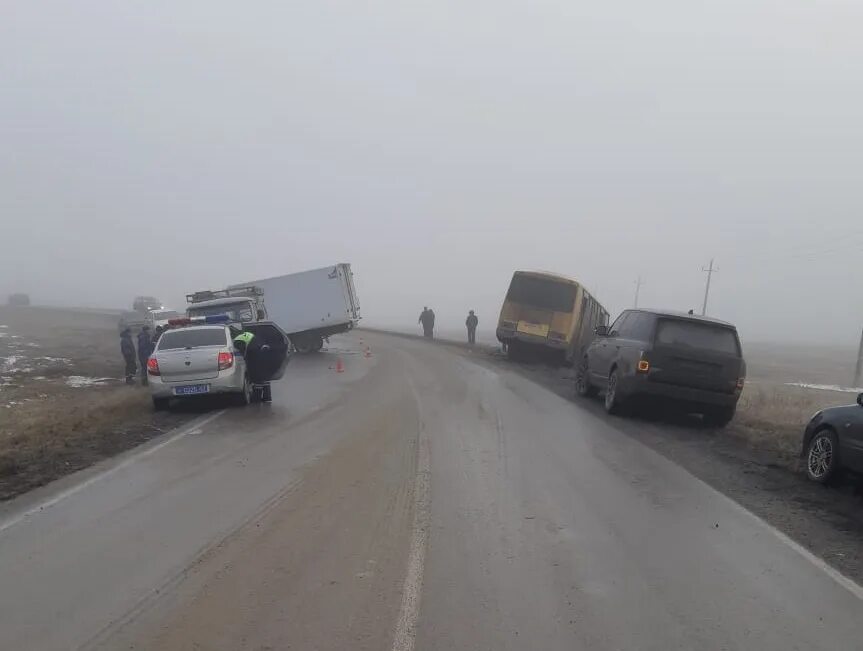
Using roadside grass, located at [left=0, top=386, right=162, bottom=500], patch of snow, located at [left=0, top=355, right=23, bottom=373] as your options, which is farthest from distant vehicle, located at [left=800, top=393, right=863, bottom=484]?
patch of snow, located at [left=0, top=355, right=23, bottom=373]

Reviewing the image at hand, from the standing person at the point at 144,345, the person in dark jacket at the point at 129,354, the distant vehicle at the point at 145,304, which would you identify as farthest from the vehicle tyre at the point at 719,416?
the distant vehicle at the point at 145,304

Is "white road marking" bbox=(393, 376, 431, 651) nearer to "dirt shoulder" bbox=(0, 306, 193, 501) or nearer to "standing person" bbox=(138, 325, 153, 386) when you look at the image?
"dirt shoulder" bbox=(0, 306, 193, 501)

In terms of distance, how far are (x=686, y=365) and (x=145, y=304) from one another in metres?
39.5

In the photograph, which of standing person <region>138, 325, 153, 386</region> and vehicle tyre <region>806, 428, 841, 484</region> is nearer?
vehicle tyre <region>806, 428, 841, 484</region>

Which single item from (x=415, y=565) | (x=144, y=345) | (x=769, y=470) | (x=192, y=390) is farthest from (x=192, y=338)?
(x=769, y=470)

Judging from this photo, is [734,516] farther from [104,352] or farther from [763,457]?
[104,352]

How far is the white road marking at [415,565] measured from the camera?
4145mm

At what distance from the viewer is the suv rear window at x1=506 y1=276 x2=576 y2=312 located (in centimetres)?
2545

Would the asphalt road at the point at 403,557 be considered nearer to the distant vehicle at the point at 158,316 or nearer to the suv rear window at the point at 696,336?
the suv rear window at the point at 696,336

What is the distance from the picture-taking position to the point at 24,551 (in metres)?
5.61

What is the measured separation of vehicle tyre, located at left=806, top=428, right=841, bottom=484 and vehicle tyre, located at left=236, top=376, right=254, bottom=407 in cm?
964

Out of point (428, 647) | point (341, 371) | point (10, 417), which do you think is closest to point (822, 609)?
point (428, 647)

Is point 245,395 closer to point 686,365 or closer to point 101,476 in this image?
point 101,476

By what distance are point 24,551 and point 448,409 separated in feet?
27.6
